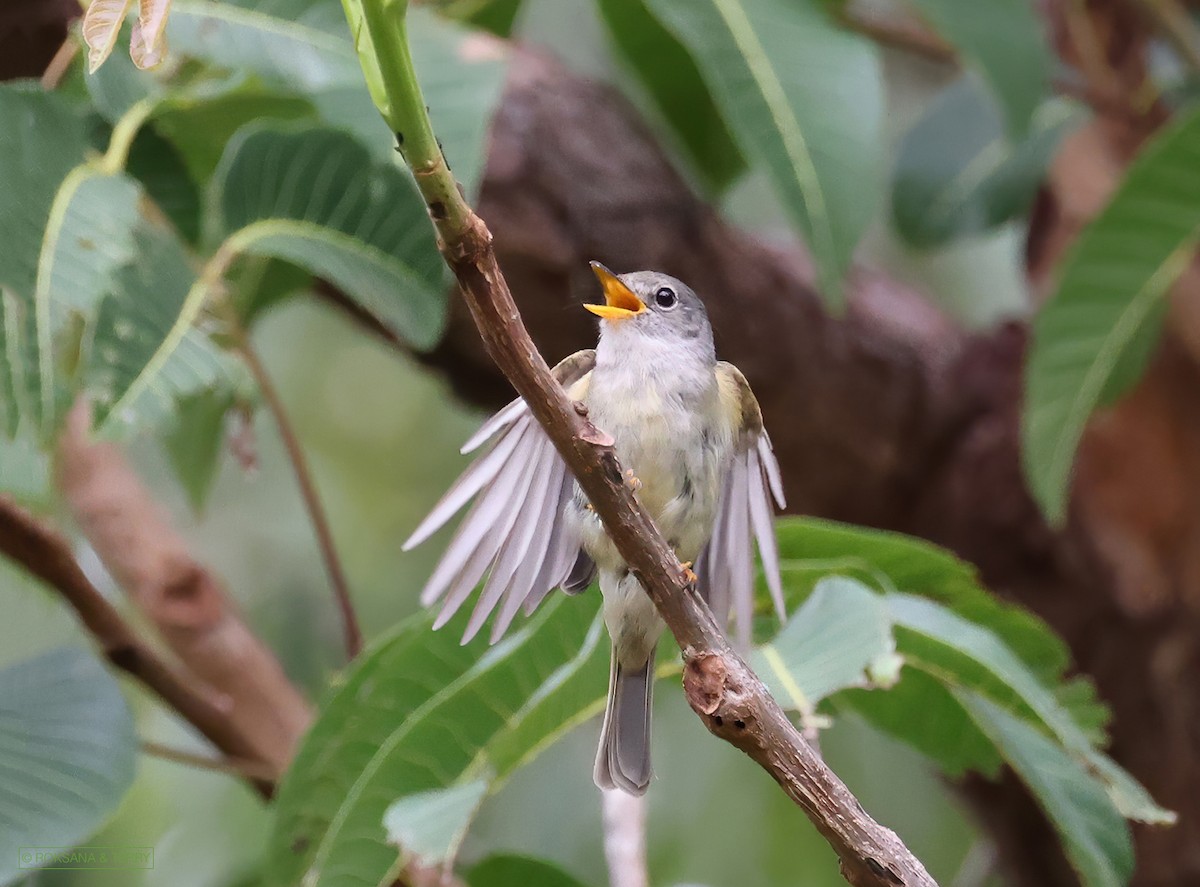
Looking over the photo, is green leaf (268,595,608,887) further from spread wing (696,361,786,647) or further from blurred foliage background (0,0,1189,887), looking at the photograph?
blurred foliage background (0,0,1189,887)

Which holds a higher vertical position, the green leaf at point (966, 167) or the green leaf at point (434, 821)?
the green leaf at point (966, 167)

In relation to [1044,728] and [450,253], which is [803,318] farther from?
[450,253]

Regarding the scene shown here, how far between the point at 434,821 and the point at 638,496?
18.3 inches

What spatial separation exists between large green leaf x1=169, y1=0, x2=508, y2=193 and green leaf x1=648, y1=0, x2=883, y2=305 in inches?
16.5

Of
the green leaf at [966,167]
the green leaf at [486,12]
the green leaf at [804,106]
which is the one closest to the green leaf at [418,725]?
the green leaf at [804,106]

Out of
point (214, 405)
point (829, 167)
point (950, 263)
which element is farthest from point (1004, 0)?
point (950, 263)

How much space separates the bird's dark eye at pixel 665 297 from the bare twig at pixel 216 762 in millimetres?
1003

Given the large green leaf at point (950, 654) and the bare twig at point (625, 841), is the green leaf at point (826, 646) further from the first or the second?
the bare twig at point (625, 841)

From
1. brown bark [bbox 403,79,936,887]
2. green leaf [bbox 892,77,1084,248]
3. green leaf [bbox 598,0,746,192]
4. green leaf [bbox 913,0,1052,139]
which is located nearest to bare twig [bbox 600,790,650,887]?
brown bark [bbox 403,79,936,887]

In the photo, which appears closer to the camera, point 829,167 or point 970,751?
point 970,751

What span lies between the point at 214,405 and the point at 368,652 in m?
0.85

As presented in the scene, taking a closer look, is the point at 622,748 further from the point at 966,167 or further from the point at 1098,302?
the point at 966,167

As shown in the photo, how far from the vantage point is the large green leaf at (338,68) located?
1.91 m

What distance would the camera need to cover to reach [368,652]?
1889 millimetres
